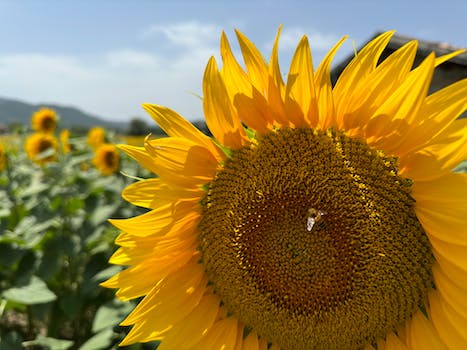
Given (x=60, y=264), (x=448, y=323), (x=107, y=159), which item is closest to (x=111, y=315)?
(x=60, y=264)

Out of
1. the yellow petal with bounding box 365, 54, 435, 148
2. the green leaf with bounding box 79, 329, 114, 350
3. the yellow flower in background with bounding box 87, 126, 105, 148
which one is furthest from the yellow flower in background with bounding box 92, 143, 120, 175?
the yellow petal with bounding box 365, 54, 435, 148

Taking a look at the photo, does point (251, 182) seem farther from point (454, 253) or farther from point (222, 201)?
point (454, 253)

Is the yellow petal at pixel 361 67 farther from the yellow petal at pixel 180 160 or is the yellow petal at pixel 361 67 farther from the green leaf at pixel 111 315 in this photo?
the green leaf at pixel 111 315

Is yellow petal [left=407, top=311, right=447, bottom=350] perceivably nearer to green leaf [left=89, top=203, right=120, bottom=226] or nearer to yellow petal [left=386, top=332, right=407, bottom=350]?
yellow petal [left=386, top=332, right=407, bottom=350]

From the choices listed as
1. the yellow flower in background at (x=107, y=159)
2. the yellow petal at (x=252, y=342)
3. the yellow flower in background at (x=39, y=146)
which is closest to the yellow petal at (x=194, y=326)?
the yellow petal at (x=252, y=342)

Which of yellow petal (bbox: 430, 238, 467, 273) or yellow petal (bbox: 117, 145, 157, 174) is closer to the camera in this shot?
yellow petal (bbox: 430, 238, 467, 273)

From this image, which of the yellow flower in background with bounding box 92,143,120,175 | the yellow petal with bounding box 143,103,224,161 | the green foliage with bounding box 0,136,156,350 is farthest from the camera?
the yellow flower in background with bounding box 92,143,120,175
